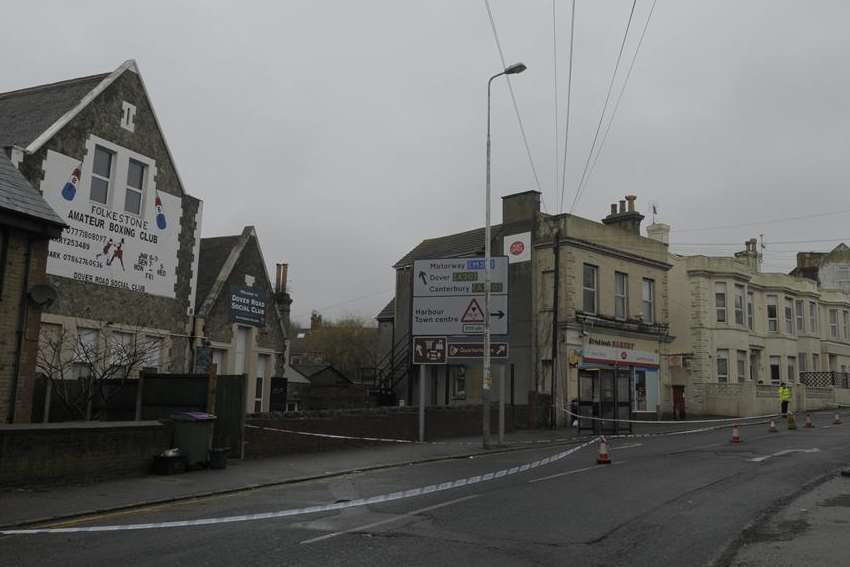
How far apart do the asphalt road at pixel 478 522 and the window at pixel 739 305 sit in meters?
25.8

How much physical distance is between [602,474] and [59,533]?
9346mm

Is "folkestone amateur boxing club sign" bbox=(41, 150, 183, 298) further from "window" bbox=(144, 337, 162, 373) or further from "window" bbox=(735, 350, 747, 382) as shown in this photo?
"window" bbox=(735, 350, 747, 382)

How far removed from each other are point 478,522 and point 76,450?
7414 mm

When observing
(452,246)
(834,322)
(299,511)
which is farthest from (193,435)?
(834,322)

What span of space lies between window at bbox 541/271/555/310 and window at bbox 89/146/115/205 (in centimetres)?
1703

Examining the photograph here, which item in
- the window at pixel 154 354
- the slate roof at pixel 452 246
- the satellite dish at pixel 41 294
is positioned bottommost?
the window at pixel 154 354

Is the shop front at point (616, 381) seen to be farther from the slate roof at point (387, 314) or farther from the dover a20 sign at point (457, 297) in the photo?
the slate roof at point (387, 314)

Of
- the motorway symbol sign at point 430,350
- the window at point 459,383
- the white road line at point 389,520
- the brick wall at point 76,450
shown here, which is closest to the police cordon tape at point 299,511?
the white road line at point 389,520

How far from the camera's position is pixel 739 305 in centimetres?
3984

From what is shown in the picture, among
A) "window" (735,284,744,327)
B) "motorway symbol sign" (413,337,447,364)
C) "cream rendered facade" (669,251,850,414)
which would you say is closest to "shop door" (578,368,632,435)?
"motorway symbol sign" (413,337,447,364)

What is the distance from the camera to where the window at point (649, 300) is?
33.5m

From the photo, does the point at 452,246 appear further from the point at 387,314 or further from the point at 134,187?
the point at 134,187

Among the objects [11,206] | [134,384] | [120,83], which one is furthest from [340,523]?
[120,83]

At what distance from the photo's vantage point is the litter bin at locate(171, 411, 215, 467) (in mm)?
14297
